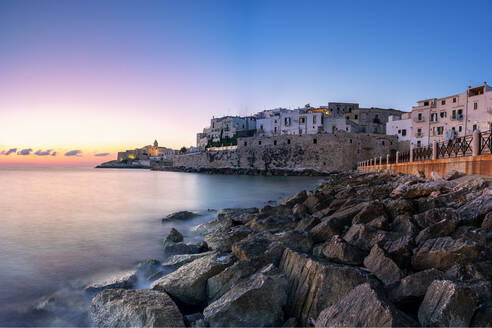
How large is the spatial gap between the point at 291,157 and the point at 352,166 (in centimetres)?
1117

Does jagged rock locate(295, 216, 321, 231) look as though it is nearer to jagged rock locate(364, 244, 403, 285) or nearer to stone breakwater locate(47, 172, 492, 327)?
stone breakwater locate(47, 172, 492, 327)

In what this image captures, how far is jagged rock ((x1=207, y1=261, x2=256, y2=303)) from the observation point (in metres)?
3.78

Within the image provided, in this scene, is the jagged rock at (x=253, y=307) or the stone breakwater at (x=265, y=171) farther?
the stone breakwater at (x=265, y=171)

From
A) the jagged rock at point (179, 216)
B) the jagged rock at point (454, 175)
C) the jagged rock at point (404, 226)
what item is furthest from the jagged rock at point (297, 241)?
the jagged rock at point (179, 216)

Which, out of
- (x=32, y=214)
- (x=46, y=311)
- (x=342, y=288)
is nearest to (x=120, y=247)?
(x=46, y=311)

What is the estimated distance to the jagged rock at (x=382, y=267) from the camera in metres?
3.30

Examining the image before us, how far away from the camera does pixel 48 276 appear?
18.4ft

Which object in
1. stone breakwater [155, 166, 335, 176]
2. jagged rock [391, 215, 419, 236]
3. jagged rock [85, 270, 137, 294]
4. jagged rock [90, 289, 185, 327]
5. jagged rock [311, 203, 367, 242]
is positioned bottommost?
stone breakwater [155, 166, 335, 176]

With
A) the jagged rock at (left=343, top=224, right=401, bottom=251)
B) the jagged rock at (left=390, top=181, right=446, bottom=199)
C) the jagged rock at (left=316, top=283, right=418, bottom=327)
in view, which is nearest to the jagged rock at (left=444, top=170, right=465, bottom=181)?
the jagged rock at (left=390, top=181, right=446, bottom=199)

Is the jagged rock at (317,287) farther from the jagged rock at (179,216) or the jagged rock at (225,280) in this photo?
the jagged rock at (179,216)

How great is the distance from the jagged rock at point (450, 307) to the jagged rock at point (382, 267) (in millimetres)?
686

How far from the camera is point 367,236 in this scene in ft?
14.2

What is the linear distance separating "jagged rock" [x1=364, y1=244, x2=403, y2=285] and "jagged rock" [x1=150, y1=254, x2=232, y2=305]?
1.98 metres

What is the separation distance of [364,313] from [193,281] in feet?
7.68
